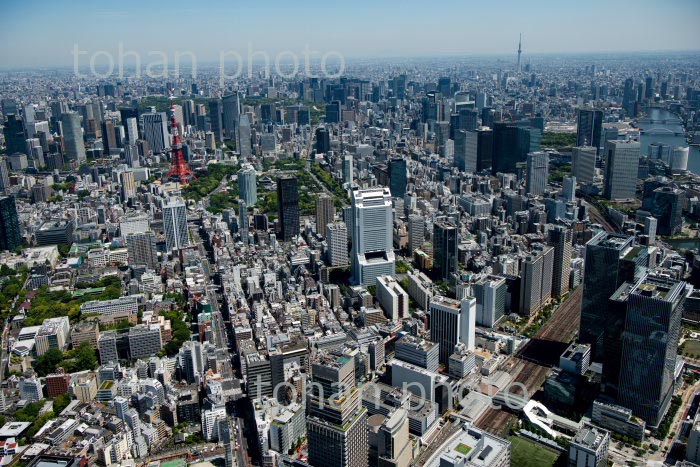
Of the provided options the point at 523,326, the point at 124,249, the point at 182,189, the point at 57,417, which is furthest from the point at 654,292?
the point at 182,189

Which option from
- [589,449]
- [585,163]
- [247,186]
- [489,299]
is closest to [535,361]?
[489,299]

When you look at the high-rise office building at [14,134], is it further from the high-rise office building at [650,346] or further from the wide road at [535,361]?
the high-rise office building at [650,346]

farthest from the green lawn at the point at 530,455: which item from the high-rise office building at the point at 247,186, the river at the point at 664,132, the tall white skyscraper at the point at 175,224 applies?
the river at the point at 664,132

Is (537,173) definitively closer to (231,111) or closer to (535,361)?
(535,361)

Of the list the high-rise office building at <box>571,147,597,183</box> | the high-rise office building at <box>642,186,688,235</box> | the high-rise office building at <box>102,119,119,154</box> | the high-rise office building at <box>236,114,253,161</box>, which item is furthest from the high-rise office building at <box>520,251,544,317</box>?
the high-rise office building at <box>102,119,119,154</box>

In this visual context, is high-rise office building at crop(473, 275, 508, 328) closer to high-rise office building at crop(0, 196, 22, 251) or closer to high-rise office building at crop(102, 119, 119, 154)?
high-rise office building at crop(0, 196, 22, 251)

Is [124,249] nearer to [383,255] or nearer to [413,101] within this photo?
[383,255]

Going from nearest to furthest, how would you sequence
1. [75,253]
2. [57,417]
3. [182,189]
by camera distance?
[57,417] < [75,253] < [182,189]
